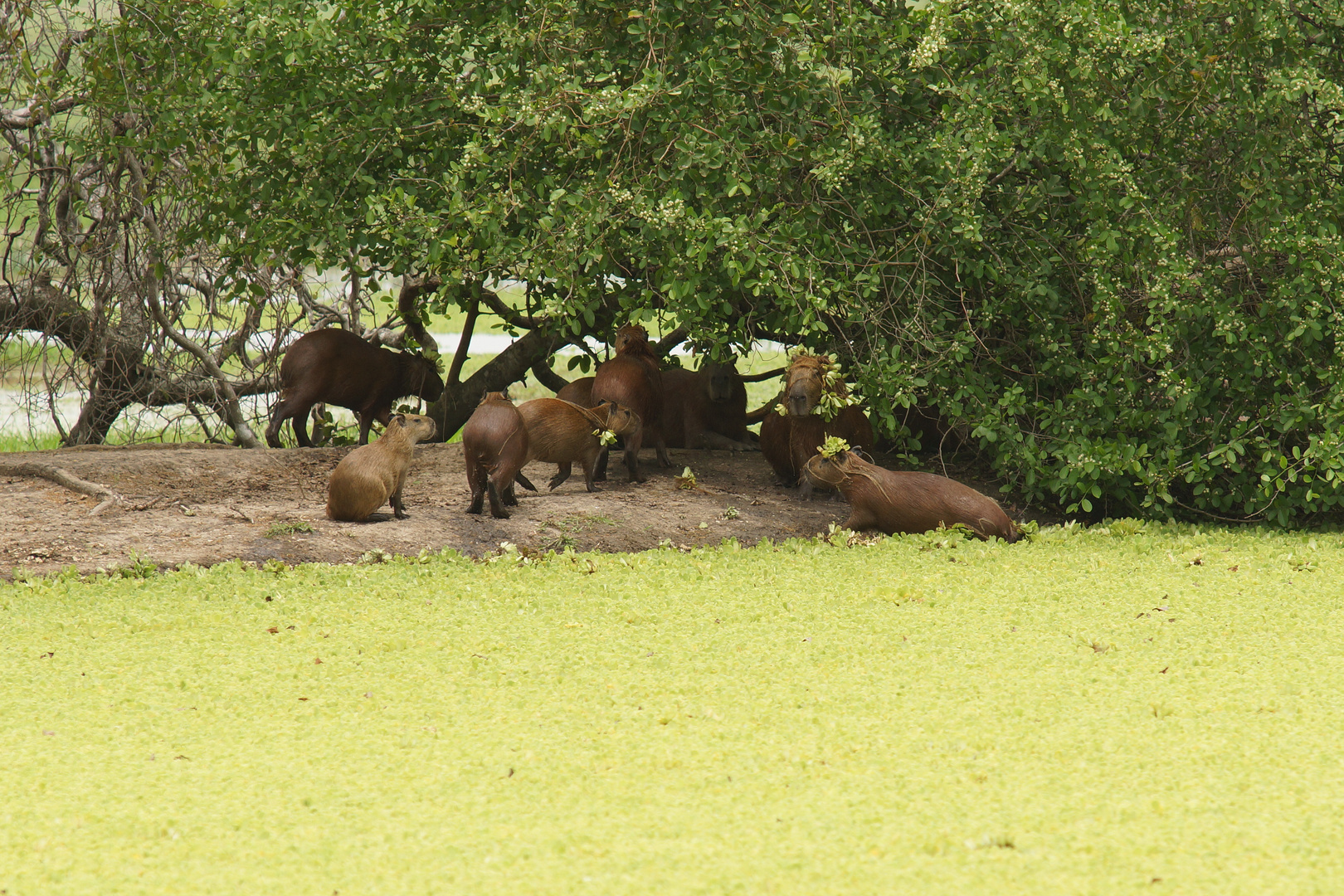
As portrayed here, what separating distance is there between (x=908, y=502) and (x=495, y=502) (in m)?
1.85

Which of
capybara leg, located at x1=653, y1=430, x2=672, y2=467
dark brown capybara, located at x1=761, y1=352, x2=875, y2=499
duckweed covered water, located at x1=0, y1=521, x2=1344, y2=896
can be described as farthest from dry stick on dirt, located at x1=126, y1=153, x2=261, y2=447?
dark brown capybara, located at x1=761, y1=352, x2=875, y2=499

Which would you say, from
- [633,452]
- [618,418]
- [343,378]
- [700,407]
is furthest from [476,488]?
[700,407]

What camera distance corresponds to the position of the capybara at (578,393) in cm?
707

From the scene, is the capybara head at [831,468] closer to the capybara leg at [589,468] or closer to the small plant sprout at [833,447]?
the small plant sprout at [833,447]

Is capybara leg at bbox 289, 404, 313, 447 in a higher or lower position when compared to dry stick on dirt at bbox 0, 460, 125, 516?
higher

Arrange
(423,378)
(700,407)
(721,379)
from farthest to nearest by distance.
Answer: (423,378) → (700,407) → (721,379)

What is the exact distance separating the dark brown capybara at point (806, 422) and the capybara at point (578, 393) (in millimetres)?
1027

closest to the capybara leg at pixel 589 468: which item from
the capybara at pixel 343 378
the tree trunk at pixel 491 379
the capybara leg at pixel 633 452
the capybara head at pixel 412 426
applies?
the capybara leg at pixel 633 452

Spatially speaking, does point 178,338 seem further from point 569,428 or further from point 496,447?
point 496,447

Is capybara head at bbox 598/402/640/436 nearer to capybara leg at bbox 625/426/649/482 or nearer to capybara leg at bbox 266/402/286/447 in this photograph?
capybara leg at bbox 625/426/649/482

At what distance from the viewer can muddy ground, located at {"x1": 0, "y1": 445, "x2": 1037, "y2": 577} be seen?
5.05 metres

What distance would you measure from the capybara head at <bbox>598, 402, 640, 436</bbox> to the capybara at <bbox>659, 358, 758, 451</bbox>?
48.5 inches

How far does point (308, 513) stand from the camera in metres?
5.66

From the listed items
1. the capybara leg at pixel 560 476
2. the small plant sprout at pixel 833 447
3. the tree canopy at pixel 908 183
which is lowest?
the capybara leg at pixel 560 476
